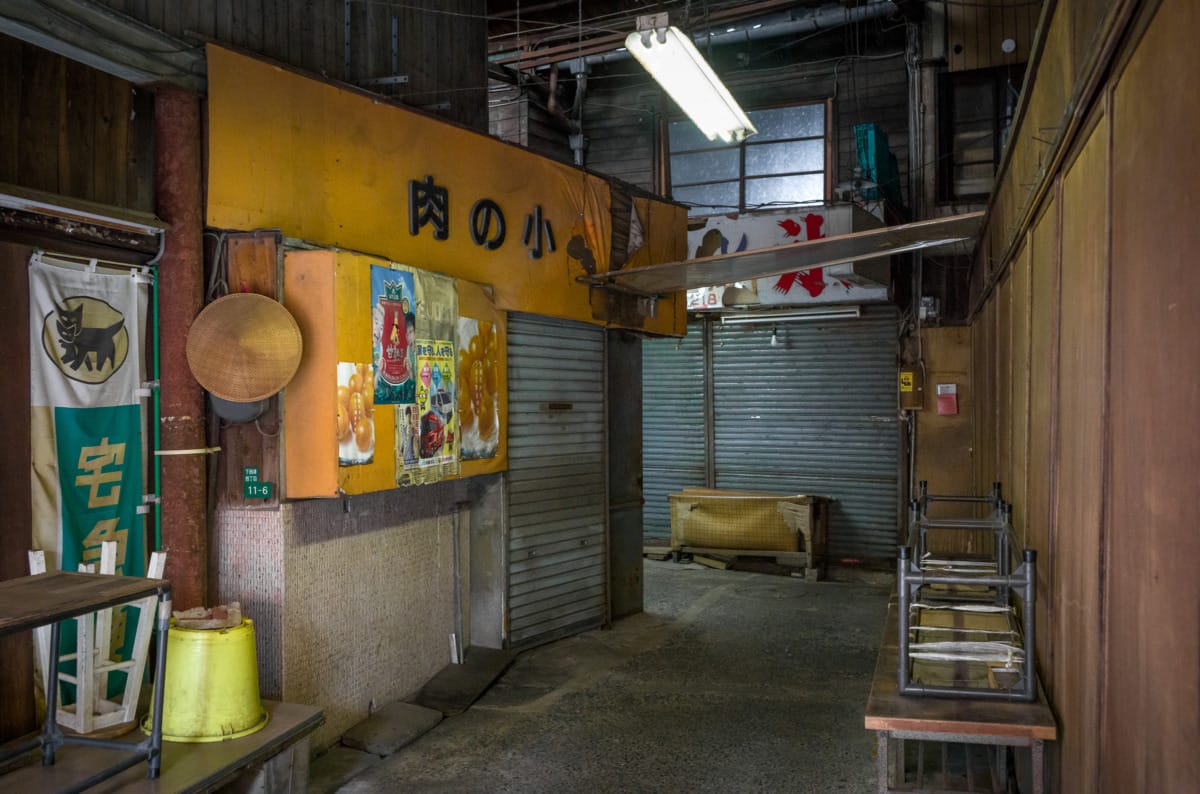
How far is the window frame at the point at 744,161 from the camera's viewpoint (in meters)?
12.2

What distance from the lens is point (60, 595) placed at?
3.47m

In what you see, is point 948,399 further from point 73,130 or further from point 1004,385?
point 73,130

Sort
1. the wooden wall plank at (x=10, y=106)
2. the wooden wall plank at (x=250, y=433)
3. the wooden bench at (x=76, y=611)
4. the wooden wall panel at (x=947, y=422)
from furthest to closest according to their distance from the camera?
the wooden wall panel at (x=947, y=422) → the wooden wall plank at (x=250, y=433) → the wooden wall plank at (x=10, y=106) → the wooden bench at (x=76, y=611)

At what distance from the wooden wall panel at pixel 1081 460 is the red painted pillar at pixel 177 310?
4.53 m

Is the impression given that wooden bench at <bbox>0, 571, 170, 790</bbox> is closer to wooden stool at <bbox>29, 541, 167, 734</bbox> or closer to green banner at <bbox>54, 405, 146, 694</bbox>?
wooden stool at <bbox>29, 541, 167, 734</bbox>

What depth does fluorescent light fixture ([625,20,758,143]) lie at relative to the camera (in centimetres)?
629

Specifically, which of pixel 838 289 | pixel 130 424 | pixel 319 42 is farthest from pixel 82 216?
pixel 838 289

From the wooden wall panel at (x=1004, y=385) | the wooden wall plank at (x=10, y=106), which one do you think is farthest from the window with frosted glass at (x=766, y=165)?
the wooden wall plank at (x=10, y=106)

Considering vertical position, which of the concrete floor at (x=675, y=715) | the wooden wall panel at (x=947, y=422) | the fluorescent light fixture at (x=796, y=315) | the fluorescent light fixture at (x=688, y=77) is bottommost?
the concrete floor at (x=675, y=715)

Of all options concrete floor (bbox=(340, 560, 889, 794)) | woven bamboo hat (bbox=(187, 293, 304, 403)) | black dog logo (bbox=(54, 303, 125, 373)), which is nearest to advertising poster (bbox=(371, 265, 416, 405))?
woven bamboo hat (bbox=(187, 293, 304, 403))

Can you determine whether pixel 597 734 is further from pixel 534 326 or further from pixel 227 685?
pixel 534 326

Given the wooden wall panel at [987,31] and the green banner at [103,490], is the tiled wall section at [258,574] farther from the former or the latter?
the wooden wall panel at [987,31]

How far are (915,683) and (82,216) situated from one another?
15.5 feet

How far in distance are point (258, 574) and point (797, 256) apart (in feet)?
16.0
